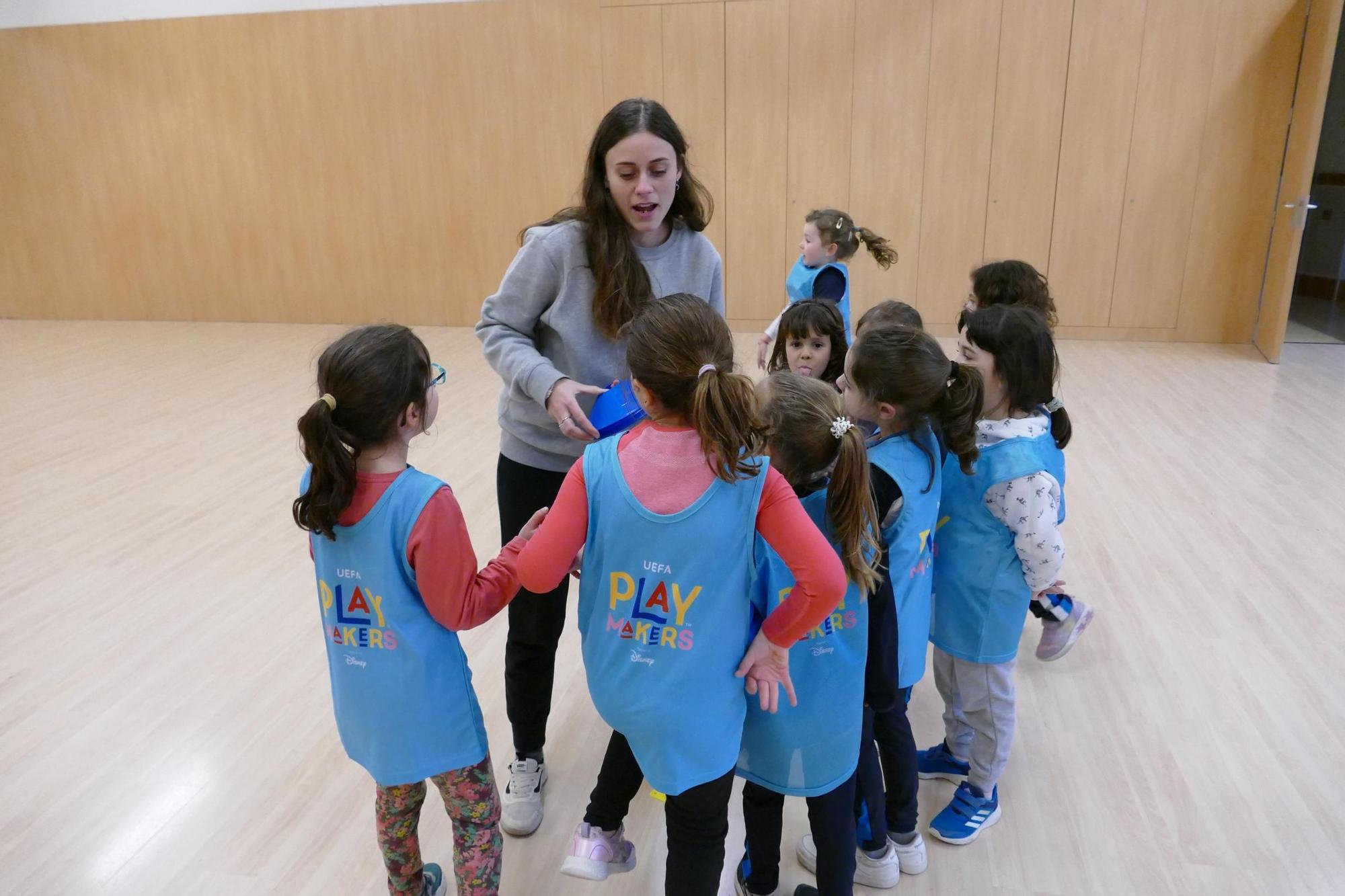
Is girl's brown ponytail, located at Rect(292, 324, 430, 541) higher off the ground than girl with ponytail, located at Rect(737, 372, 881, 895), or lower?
higher

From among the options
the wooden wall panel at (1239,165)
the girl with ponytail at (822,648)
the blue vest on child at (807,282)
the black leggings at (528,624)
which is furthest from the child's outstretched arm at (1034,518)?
the wooden wall panel at (1239,165)

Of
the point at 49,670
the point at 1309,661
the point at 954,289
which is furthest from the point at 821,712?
the point at 954,289

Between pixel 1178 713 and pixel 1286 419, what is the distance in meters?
3.00

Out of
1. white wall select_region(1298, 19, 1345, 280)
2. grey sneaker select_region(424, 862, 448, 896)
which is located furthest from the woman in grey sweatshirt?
white wall select_region(1298, 19, 1345, 280)

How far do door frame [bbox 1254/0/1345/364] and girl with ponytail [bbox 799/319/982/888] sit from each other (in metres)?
5.01

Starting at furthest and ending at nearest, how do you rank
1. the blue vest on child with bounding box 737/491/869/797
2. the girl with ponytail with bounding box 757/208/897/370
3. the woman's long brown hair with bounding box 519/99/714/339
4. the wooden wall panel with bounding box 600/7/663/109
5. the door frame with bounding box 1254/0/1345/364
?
the wooden wall panel with bounding box 600/7/663/109 < the door frame with bounding box 1254/0/1345/364 < the girl with ponytail with bounding box 757/208/897/370 < the woman's long brown hair with bounding box 519/99/714/339 < the blue vest on child with bounding box 737/491/869/797

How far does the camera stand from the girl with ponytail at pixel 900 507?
1413 mm

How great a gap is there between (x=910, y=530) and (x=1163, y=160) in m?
5.67

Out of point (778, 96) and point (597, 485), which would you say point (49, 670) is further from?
point (778, 96)

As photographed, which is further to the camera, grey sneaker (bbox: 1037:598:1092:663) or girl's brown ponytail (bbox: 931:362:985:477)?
grey sneaker (bbox: 1037:598:1092:663)

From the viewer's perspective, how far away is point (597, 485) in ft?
3.89

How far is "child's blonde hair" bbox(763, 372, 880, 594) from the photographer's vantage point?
1.22 metres

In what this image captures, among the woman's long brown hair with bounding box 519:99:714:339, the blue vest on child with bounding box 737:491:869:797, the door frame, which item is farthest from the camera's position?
the door frame

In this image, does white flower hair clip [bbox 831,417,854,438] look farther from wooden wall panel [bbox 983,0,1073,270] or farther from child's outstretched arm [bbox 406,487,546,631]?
wooden wall panel [bbox 983,0,1073,270]
